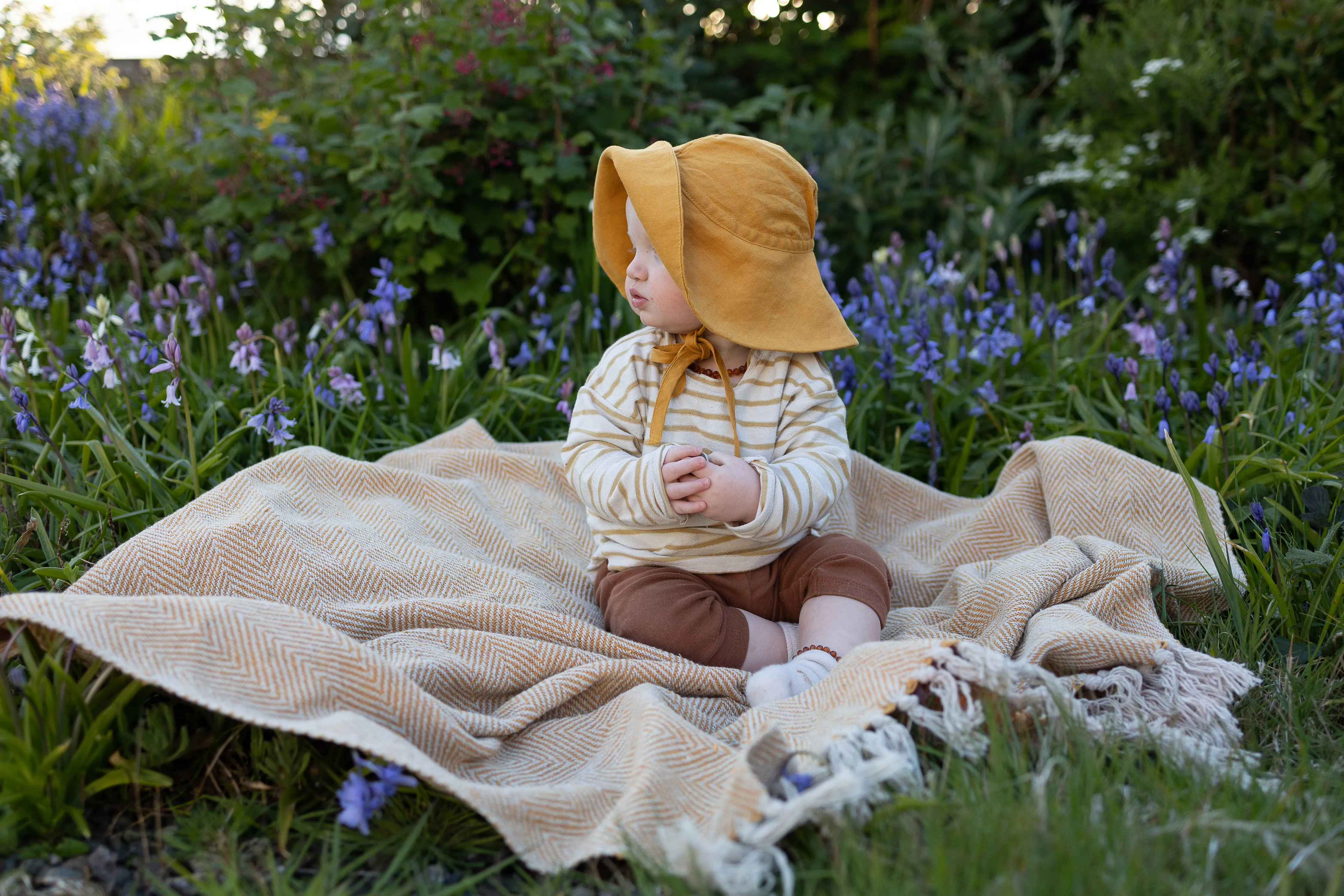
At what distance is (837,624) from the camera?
2.30m

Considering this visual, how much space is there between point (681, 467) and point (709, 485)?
0.24 feet

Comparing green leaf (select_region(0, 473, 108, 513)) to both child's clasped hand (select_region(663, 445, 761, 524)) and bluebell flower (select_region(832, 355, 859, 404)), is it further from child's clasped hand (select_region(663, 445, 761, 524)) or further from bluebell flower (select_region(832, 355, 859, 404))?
bluebell flower (select_region(832, 355, 859, 404))

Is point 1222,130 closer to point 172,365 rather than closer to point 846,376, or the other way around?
point 846,376

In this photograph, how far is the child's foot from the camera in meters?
2.13

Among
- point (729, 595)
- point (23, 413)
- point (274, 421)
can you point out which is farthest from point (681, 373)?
point (23, 413)

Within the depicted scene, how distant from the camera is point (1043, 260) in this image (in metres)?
5.25

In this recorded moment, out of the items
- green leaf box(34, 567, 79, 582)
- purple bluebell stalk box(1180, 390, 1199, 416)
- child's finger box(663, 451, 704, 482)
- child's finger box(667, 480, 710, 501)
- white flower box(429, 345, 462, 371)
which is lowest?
green leaf box(34, 567, 79, 582)

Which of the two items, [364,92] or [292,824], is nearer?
[292,824]

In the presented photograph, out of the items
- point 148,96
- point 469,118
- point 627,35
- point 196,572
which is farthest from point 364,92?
point 148,96

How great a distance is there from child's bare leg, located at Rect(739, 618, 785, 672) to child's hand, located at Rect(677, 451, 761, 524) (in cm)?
27

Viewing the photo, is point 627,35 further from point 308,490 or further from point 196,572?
point 196,572

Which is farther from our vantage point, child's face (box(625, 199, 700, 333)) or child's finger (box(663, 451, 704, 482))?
child's face (box(625, 199, 700, 333))

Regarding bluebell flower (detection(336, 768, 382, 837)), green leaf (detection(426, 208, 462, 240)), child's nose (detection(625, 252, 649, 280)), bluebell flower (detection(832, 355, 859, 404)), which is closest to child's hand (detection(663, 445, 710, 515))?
child's nose (detection(625, 252, 649, 280))

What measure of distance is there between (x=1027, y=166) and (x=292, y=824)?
4.98 metres
